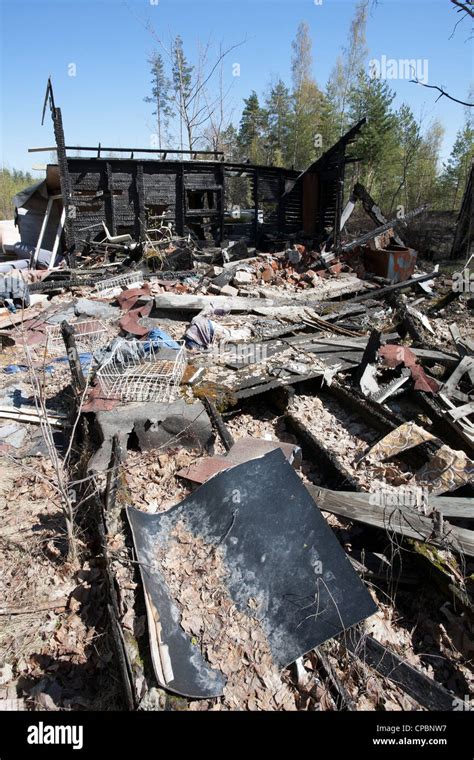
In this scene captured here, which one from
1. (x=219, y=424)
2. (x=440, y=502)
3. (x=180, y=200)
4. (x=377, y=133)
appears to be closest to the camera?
(x=440, y=502)

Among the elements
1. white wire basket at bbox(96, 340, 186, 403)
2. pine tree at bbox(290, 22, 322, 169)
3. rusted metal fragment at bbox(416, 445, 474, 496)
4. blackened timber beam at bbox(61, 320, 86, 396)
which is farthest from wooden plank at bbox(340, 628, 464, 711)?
pine tree at bbox(290, 22, 322, 169)

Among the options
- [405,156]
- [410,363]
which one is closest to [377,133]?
[405,156]

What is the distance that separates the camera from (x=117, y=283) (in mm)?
11406

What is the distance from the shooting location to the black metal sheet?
8.39ft

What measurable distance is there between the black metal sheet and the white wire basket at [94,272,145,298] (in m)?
8.20

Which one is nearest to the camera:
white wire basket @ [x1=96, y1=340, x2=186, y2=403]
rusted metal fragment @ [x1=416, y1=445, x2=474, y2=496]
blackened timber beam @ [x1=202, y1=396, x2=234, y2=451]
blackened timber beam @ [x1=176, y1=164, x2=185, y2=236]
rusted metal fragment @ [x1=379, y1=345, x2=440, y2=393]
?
rusted metal fragment @ [x1=416, y1=445, x2=474, y2=496]

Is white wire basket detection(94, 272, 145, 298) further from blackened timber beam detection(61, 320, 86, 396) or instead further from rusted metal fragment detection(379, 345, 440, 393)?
rusted metal fragment detection(379, 345, 440, 393)

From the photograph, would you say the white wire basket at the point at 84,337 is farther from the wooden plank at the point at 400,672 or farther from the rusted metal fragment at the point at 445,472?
the wooden plank at the point at 400,672

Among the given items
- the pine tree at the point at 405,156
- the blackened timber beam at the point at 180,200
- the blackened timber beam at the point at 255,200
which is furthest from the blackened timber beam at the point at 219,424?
the pine tree at the point at 405,156

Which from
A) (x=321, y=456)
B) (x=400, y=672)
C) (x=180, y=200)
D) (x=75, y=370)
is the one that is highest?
(x=180, y=200)

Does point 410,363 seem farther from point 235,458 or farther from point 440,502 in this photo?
point 235,458

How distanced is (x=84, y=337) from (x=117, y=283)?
376cm

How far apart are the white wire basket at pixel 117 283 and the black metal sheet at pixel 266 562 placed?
26.9 ft

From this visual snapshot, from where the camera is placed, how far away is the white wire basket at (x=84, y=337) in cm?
750
